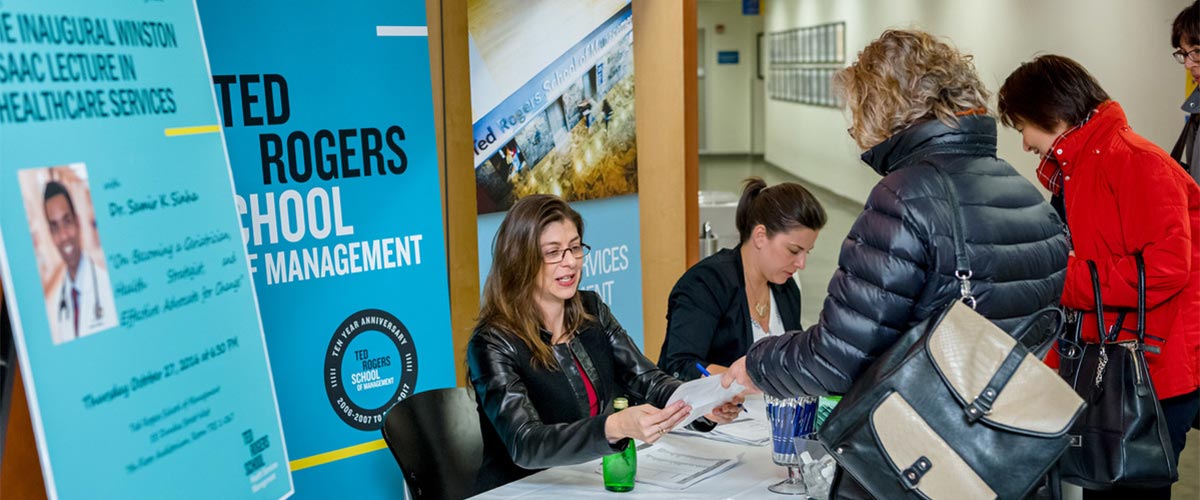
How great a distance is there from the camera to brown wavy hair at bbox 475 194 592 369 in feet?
8.82

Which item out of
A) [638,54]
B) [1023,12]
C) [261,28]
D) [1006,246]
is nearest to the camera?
[1006,246]

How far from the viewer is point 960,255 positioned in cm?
199

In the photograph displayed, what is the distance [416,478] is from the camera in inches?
103

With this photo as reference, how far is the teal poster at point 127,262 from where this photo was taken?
5.22 feet

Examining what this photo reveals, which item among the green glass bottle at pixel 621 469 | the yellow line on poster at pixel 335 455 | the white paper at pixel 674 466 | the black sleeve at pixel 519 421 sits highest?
the black sleeve at pixel 519 421

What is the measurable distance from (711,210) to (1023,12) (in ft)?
10.4

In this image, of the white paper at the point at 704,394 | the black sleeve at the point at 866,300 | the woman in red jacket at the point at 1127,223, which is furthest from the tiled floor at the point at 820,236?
Result: the black sleeve at the point at 866,300

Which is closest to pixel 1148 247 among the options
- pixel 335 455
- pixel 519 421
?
pixel 519 421

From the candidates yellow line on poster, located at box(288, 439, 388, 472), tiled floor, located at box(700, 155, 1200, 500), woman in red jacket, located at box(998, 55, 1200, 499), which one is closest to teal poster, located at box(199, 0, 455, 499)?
yellow line on poster, located at box(288, 439, 388, 472)

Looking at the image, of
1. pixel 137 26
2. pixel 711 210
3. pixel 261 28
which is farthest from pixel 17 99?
pixel 711 210

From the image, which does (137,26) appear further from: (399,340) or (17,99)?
(399,340)

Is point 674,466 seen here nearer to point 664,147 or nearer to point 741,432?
point 741,432

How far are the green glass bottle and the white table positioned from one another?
0.06 ft

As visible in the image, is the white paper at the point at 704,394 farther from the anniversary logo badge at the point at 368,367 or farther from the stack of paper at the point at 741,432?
the anniversary logo badge at the point at 368,367
